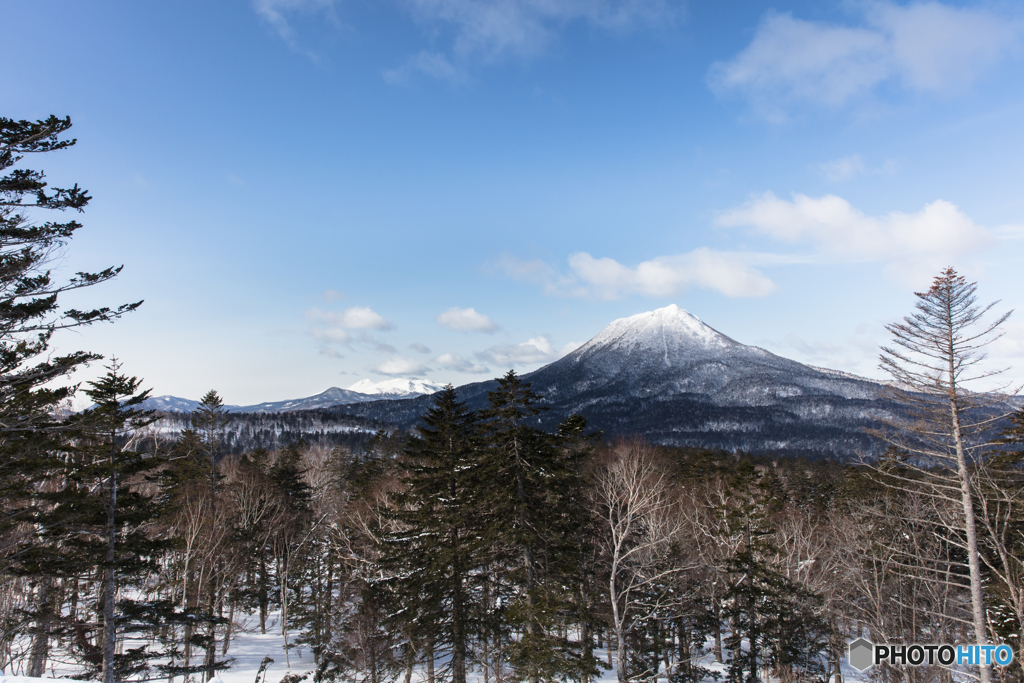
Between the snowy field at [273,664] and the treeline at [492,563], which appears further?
the snowy field at [273,664]

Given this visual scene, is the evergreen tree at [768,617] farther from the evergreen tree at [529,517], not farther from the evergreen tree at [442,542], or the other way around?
the evergreen tree at [442,542]

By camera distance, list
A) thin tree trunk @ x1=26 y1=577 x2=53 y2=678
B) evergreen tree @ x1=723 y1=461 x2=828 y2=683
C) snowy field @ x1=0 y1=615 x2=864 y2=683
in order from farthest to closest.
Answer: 1. snowy field @ x1=0 y1=615 x2=864 y2=683
2. evergreen tree @ x1=723 y1=461 x2=828 y2=683
3. thin tree trunk @ x1=26 y1=577 x2=53 y2=678

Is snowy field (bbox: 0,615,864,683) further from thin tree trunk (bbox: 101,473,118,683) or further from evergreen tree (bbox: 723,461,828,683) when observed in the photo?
thin tree trunk (bbox: 101,473,118,683)

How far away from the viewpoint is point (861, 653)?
15.2 m

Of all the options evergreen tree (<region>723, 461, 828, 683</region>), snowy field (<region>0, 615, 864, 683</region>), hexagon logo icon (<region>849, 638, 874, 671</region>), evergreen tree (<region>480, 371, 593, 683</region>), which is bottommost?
snowy field (<region>0, 615, 864, 683</region>)

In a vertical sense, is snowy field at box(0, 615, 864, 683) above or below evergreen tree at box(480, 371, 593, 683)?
below

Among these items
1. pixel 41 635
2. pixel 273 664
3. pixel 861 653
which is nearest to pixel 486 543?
pixel 861 653

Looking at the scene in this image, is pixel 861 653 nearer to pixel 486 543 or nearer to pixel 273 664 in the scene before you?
pixel 486 543

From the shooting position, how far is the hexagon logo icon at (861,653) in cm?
1498

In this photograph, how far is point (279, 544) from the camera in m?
39.1

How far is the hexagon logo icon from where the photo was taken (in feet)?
49.2

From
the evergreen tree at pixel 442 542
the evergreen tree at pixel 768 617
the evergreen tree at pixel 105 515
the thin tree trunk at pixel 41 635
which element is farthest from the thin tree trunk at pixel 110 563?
the evergreen tree at pixel 768 617

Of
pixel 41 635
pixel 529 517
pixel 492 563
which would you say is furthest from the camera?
pixel 492 563

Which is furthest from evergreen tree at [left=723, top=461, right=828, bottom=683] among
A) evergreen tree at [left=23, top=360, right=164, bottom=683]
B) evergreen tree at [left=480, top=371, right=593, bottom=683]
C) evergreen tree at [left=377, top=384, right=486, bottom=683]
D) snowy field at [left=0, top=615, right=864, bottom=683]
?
evergreen tree at [left=23, top=360, right=164, bottom=683]
